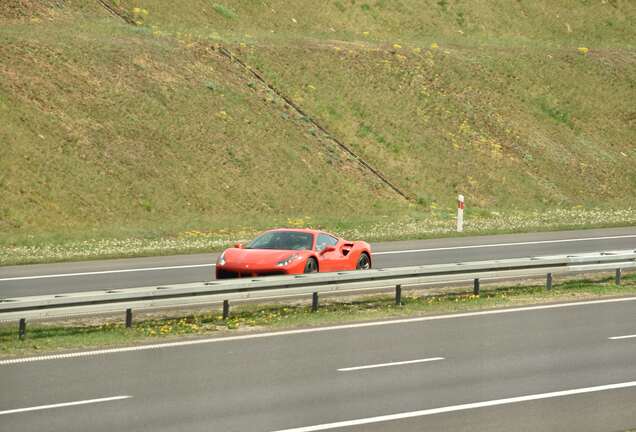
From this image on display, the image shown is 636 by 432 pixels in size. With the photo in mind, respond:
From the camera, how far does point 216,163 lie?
37469 mm

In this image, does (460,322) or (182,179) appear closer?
(460,322)

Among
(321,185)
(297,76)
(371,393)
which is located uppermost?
(297,76)

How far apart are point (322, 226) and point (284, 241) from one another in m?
12.4

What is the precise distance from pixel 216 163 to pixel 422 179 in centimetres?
951

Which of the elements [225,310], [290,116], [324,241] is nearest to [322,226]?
[290,116]

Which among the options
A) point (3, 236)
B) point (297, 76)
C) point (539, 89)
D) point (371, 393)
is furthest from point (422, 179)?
point (371, 393)

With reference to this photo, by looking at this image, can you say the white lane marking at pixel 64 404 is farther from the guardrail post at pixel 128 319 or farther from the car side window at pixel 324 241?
the car side window at pixel 324 241

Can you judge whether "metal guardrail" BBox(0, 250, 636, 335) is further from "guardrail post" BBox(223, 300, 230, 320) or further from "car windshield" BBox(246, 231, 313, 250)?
"car windshield" BBox(246, 231, 313, 250)

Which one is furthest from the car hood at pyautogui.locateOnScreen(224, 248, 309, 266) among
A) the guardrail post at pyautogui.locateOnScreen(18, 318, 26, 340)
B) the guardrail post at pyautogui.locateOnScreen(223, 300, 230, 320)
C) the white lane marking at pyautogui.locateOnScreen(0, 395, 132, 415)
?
the white lane marking at pyautogui.locateOnScreen(0, 395, 132, 415)

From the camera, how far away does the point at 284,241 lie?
69.5ft

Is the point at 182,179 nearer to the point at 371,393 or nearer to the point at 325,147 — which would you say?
the point at 325,147

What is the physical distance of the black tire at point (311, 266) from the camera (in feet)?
66.5

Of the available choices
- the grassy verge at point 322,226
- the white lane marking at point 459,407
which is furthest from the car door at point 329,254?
the white lane marking at point 459,407

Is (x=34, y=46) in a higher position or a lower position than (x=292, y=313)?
higher
